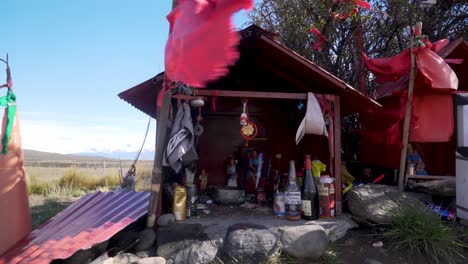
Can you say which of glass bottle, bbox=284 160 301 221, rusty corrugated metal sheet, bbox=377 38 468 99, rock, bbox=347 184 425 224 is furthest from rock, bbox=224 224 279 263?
rusty corrugated metal sheet, bbox=377 38 468 99

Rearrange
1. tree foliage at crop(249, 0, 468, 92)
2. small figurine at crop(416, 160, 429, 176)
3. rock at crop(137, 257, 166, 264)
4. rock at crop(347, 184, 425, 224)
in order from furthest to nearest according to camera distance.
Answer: tree foliage at crop(249, 0, 468, 92), small figurine at crop(416, 160, 429, 176), rock at crop(347, 184, 425, 224), rock at crop(137, 257, 166, 264)

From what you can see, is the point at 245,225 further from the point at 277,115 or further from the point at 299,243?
the point at 277,115

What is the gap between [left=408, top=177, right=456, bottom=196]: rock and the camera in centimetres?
544

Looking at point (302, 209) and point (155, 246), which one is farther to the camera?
point (302, 209)

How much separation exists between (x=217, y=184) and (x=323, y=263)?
345 centimetres

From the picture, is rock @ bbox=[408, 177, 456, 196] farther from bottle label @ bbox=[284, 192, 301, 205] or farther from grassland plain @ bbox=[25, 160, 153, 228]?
grassland plain @ bbox=[25, 160, 153, 228]

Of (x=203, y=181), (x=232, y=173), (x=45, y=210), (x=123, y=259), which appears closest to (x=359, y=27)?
(x=232, y=173)

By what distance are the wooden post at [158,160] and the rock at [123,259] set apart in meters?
0.61

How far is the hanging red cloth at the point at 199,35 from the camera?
4090 mm

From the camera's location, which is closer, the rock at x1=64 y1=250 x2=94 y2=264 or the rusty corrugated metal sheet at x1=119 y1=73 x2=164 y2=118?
the rock at x1=64 y1=250 x2=94 y2=264

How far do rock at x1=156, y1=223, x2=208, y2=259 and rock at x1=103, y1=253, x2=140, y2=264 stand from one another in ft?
1.04

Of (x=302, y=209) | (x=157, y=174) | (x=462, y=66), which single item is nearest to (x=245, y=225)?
(x=302, y=209)

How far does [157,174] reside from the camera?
4590mm

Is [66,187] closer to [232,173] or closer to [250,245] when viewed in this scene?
[232,173]
